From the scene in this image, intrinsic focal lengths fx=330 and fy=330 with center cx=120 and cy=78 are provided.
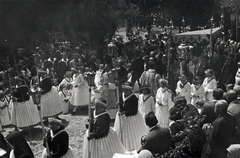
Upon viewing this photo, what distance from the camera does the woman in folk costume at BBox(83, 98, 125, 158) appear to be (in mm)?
6812

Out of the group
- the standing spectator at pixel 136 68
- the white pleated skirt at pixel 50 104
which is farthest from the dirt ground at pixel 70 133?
the standing spectator at pixel 136 68

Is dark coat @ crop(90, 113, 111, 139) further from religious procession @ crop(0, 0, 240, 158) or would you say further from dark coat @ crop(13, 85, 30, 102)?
dark coat @ crop(13, 85, 30, 102)

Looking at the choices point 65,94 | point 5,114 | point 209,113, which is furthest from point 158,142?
point 65,94

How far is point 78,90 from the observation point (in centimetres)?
1210

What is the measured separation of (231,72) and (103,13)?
933 cm

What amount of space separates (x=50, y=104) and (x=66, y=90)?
153 centimetres

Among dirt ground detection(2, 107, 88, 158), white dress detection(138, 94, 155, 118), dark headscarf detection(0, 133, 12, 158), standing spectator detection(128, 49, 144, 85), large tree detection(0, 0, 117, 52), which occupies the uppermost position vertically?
large tree detection(0, 0, 117, 52)

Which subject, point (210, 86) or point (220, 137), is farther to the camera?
point (210, 86)

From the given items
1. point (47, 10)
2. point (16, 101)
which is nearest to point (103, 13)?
point (47, 10)

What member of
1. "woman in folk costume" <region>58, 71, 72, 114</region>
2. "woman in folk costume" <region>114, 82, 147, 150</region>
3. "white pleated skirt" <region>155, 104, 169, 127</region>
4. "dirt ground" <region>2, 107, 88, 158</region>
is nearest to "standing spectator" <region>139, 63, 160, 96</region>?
"white pleated skirt" <region>155, 104, 169, 127</region>

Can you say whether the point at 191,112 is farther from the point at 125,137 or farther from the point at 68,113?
the point at 68,113

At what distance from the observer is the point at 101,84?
37.2ft

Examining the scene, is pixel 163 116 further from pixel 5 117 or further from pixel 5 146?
pixel 5 117

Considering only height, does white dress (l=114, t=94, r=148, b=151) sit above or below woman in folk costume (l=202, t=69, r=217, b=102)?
below
